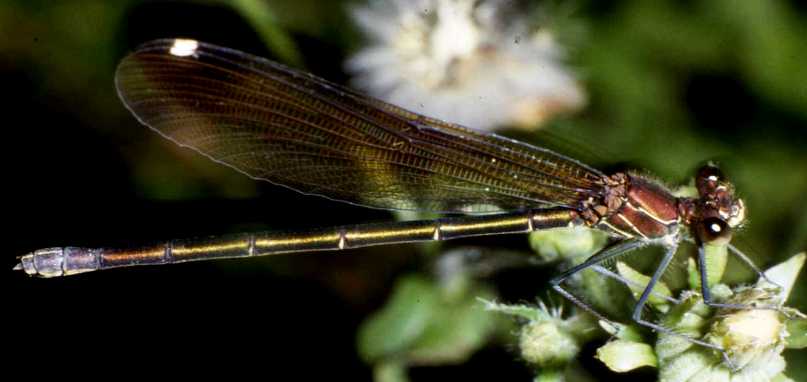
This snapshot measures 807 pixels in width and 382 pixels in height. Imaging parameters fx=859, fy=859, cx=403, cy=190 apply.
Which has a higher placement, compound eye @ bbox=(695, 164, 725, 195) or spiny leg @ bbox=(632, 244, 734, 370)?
compound eye @ bbox=(695, 164, 725, 195)

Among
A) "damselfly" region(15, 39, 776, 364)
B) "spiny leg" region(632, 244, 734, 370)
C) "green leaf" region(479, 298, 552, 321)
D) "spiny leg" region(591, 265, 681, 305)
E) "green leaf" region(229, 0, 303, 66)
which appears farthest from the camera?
"green leaf" region(229, 0, 303, 66)

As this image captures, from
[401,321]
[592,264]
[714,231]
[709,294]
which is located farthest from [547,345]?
[401,321]

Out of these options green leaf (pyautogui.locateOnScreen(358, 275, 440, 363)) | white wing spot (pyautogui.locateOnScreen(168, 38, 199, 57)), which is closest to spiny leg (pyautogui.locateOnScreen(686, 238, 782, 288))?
green leaf (pyautogui.locateOnScreen(358, 275, 440, 363))

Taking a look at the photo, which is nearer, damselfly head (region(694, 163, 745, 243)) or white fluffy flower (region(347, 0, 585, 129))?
damselfly head (region(694, 163, 745, 243))

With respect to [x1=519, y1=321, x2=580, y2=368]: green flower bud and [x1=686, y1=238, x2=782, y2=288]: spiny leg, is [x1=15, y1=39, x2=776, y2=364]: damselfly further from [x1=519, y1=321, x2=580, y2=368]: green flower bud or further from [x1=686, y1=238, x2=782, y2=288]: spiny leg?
[x1=519, y1=321, x2=580, y2=368]: green flower bud

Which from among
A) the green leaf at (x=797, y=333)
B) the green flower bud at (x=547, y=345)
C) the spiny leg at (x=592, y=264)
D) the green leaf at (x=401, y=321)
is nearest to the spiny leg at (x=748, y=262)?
the green leaf at (x=797, y=333)

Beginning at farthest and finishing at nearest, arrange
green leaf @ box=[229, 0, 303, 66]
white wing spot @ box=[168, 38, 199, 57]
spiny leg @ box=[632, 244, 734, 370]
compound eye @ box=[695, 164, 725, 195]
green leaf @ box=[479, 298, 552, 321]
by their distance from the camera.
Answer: green leaf @ box=[229, 0, 303, 66] → white wing spot @ box=[168, 38, 199, 57] → compound eye @ box=[695, 164, 725, 195] → green leaf @ box=[479, 298, 552, 321] → spiny leg @ box=[632, 244, 734, 370]

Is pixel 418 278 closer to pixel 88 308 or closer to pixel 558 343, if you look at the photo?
pixel 558 343
